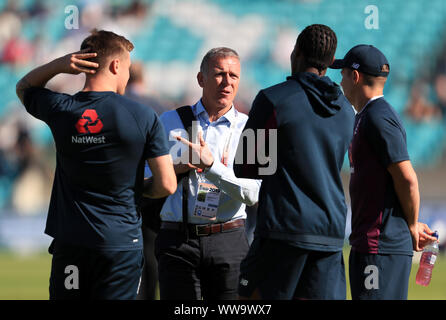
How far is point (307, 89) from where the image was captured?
3395mm

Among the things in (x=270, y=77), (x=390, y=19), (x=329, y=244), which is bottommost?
(x=329, y=244)

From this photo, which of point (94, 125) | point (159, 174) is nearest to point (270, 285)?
point (159, 174)

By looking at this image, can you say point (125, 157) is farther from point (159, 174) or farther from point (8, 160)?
point (8, 160)

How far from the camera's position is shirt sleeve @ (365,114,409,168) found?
386 centimetres

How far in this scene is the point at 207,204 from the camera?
424cm

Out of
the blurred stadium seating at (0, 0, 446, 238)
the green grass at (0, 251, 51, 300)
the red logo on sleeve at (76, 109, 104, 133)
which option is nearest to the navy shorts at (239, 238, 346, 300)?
the red logo on sleeve at (76, 109, 104, 133)

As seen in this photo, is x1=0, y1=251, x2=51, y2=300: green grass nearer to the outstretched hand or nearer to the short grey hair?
the short grey hair

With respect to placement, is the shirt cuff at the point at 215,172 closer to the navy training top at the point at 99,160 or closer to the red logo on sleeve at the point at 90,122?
the navy training top at the point at 99,160

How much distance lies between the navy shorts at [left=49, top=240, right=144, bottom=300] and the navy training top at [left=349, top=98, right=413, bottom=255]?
1.41 m

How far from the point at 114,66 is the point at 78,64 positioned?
0.61 feet

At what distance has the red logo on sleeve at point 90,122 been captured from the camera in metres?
3.35

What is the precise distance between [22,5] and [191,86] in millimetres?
5715

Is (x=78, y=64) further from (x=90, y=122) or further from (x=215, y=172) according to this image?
(x=215, y=172)
